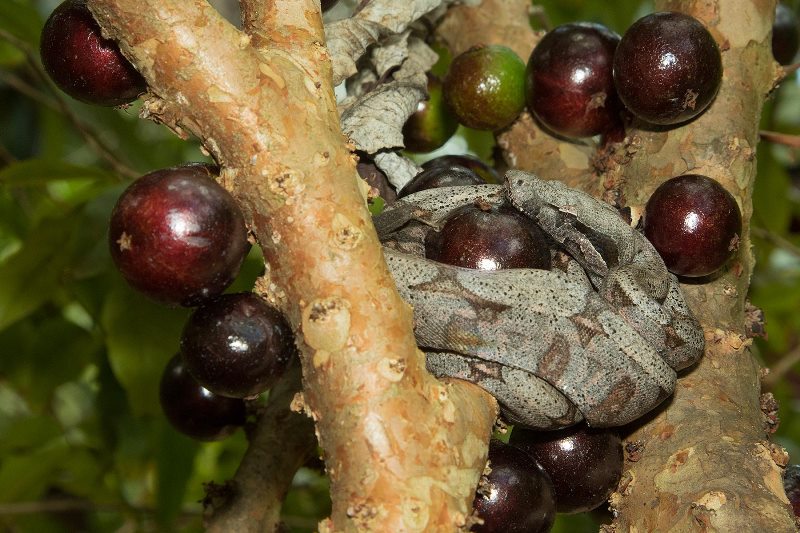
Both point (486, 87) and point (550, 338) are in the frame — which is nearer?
point (550, 338)

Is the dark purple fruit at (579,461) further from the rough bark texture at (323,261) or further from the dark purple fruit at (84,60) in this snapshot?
the dark purple fruit at (84,60)

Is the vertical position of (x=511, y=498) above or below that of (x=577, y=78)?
below

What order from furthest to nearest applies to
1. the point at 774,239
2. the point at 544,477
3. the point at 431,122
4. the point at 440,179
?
the point at 774,239
the point at 431,122
the point at 440,179
the point at 544,477

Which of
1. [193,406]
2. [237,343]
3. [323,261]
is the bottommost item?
[193,406]

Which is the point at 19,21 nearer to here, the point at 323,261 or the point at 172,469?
the point at 172,469

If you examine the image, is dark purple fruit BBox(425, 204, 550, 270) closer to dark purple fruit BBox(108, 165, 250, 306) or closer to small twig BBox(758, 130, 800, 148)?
dark purple fruit BBox(108, 165, 250, 306)

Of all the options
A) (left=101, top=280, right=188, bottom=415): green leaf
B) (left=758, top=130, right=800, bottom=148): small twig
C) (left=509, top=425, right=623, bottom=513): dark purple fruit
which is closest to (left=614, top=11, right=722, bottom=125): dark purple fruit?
(left=758, top=130, right=800, bottom=148): small twig

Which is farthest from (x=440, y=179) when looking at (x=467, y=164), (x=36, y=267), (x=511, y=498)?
(x=36, y=267)

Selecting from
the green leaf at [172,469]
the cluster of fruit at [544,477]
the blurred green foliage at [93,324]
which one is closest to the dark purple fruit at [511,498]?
the cluster of fruit at [544,477]
